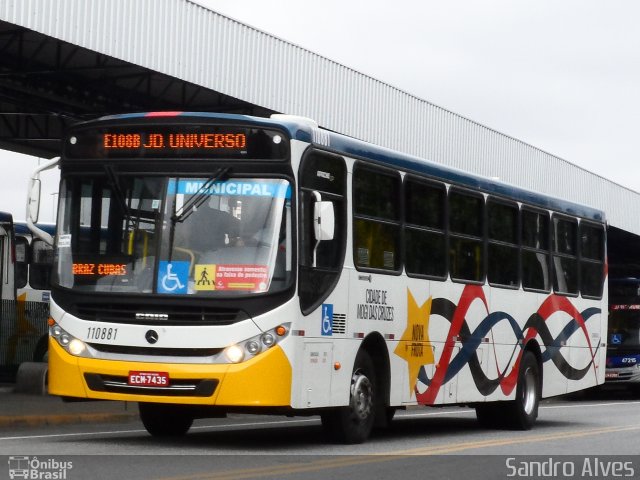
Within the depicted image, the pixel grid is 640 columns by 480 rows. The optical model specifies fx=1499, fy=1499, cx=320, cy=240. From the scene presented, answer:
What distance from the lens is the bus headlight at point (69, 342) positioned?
45.3ft

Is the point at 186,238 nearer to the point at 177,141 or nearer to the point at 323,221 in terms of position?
the point at 177,141

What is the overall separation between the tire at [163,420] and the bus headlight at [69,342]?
1.50m

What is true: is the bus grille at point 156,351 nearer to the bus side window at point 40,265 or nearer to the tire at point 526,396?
the tire at point 526,396

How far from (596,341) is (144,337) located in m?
10.2

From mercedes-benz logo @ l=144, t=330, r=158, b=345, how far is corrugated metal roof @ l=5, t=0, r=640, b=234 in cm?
809

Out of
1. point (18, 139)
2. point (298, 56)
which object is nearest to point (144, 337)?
point (298, 56)

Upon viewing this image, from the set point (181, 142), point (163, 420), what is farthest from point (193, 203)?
point (163, 420)

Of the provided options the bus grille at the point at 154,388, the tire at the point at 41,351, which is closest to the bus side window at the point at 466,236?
the bus grille at the point at 154,388

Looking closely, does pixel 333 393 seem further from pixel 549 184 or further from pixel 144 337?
pixel 549 184

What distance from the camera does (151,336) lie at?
44.3 feet

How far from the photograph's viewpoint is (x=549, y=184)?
43.5 meters

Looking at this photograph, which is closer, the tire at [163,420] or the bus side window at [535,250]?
the tire at [163,420]

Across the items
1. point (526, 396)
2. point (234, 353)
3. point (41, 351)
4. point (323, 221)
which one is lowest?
point (526, 396)

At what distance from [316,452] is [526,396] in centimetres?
636
